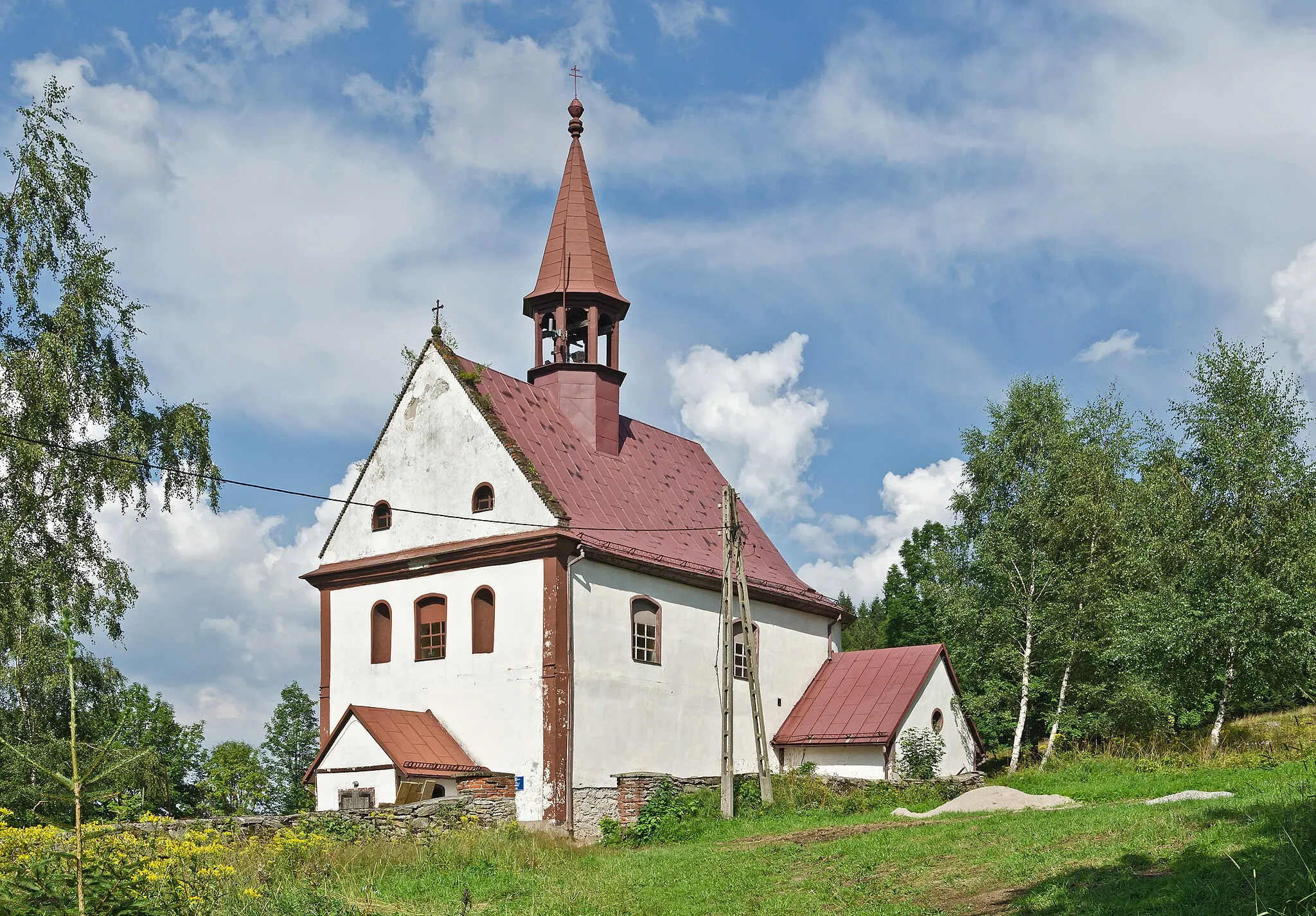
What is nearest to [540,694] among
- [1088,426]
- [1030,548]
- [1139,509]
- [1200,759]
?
[1200,759]

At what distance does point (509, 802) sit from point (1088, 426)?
74.3 ft

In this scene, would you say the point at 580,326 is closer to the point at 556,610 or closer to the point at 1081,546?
the point at 556,610

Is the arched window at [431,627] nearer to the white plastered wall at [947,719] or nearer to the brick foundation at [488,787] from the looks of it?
the brick foundation at [488,787]

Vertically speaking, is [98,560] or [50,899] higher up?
[98,560]

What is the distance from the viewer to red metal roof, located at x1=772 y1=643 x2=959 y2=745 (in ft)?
87.5

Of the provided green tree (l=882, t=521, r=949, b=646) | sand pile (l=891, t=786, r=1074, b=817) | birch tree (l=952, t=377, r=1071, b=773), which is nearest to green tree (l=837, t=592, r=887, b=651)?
green tree (l=882, t=521, r=949, b=646)

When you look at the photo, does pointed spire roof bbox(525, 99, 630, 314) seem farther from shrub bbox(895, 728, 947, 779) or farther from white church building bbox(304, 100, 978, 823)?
shrub bbox(895, 728, 947, 779)

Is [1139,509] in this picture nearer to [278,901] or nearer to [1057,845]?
[1057,845]

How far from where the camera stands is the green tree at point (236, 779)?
34.2m

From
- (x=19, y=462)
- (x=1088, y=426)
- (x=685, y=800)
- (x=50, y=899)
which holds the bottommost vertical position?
(x=685, y=800)

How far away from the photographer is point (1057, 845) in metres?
13.0

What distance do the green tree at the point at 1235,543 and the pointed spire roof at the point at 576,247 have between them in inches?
527

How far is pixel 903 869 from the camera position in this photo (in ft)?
43.2

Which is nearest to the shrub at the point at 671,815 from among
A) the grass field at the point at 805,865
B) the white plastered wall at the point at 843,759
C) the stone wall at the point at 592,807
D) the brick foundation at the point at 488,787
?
the grass field at the point at 805,865
